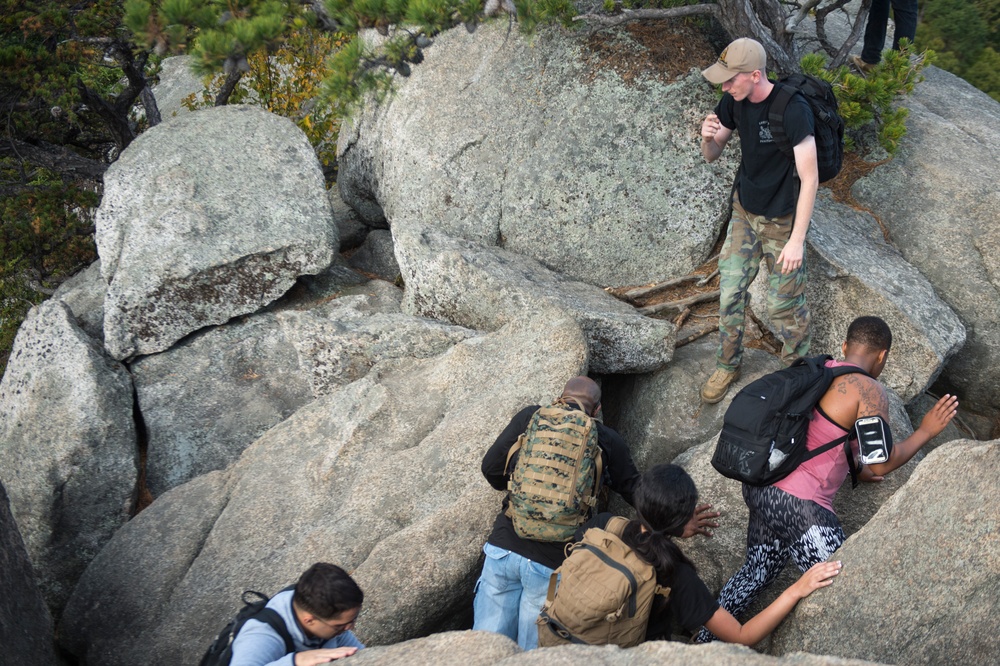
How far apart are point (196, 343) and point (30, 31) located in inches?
162

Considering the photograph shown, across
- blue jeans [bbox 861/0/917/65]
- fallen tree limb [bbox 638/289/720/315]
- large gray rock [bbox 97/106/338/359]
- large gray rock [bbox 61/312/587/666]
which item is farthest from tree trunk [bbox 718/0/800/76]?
large gray rock [bbox 97/106/338/359]

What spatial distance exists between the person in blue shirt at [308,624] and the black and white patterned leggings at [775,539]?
247 cm

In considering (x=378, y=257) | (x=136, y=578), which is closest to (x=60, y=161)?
(x=378, y=257)

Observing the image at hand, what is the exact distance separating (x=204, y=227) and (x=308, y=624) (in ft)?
22.2

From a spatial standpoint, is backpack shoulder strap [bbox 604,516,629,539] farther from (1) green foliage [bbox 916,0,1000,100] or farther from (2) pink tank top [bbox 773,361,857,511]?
(1) green foliage [bbox 916,0,1000,100]

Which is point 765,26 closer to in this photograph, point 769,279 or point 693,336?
point 693,336

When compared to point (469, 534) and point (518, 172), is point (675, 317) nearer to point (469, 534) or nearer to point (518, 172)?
point (518, 172)

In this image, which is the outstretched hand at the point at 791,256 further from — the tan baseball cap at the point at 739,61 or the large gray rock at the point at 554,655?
the large gray rock at the point at 554,655

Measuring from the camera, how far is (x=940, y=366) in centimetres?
894

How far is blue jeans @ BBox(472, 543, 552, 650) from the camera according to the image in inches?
231

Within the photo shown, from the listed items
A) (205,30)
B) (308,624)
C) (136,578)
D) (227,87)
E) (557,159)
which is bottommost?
(136,578)

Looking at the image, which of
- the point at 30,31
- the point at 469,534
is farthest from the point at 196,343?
the point at 469,534

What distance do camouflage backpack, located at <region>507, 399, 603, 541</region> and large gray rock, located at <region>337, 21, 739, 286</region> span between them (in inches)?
189

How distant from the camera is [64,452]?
9320mm
